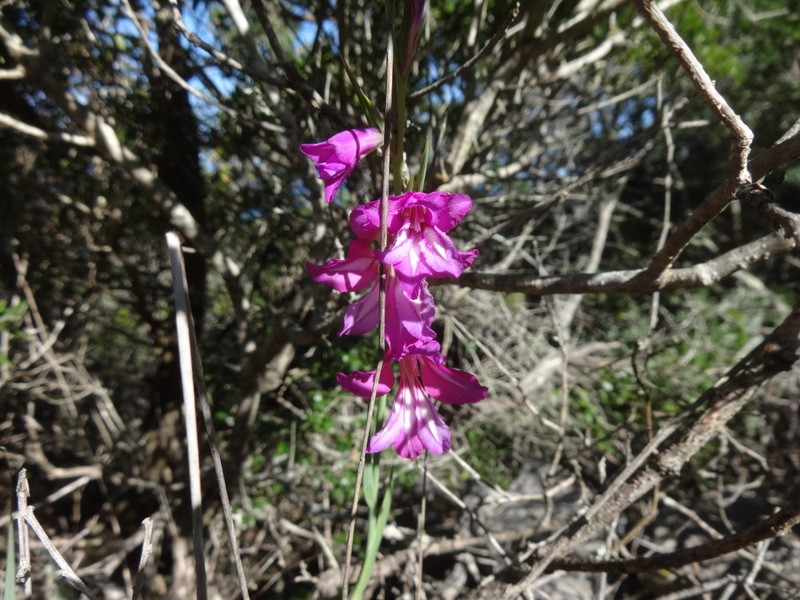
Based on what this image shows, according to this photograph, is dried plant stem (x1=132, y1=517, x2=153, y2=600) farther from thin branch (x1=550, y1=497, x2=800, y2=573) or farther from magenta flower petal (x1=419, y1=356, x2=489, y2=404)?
thin branch (x1=550, y1=497, x2=800, y2=573)

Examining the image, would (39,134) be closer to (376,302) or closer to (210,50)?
(210,50)

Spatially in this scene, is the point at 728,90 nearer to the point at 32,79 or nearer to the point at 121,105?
the point at 121,105

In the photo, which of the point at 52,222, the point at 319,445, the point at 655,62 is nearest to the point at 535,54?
the point at 655,62

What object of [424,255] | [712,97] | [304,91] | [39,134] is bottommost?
[424,255]

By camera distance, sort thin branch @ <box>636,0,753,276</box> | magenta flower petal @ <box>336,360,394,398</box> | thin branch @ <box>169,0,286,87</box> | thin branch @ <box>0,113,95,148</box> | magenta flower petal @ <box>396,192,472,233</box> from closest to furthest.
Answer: thin branch @ <box>636,0,753,276</box> → magenta flower petal @ <box>396,192,472,233</box> → magenta flower petal @ <box>336,360,394,398</box> → thin branch @ <box>169,0,286,87</box> → thin branch @ <box>0,113,95,148</box>

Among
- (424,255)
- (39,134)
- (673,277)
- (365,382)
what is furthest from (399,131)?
(39,134)

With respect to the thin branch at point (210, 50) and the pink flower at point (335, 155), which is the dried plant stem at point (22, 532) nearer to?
the pink flower at point (335, 155)

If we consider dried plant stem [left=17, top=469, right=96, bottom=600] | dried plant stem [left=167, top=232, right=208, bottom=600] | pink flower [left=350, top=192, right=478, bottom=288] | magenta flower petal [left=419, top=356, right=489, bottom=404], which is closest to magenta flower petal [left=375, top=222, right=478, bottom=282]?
pink flower [left=350, top=192, right=478, bottom=288]
